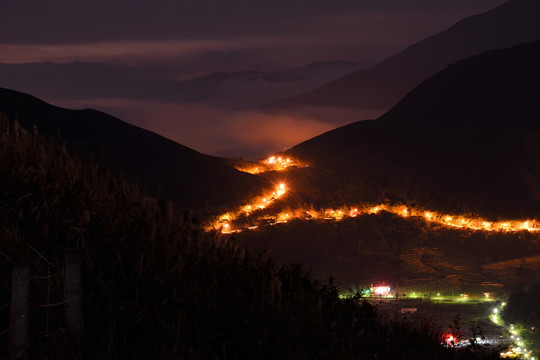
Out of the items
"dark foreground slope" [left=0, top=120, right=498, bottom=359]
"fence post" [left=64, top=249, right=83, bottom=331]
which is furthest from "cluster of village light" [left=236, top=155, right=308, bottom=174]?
"fence post" [left=64, top=249, right=83, bottom=331]

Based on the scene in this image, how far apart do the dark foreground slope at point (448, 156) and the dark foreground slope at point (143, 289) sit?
1842 inches

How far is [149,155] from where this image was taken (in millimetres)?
56531

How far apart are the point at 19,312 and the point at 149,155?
50645mm

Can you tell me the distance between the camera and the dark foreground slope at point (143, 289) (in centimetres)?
742

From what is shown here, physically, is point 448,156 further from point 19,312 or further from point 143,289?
point 19,312

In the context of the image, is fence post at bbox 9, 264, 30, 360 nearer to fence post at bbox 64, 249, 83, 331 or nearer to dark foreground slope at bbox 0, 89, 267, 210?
fence post at bbox 64, 249, 83, 331

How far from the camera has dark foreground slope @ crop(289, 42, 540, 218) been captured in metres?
65.4

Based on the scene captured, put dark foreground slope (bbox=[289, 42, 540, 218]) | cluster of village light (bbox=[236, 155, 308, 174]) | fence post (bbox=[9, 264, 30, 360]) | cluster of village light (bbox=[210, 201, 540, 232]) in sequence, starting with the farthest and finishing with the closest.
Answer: dark foreground slope (bbox=[289, 42, 540, 218]) → cluster of village light (bbox=[236, 155, 308, 174]) → cluster of village light (bbox=[210, 201, 540, 232]) → fence post (bbox=[9, 264, 30, 360])

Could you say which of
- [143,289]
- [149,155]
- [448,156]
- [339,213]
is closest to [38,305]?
[143,289]

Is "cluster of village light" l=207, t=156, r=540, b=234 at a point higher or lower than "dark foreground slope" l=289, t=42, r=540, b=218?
lower

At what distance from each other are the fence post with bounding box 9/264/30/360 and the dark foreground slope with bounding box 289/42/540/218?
162ft

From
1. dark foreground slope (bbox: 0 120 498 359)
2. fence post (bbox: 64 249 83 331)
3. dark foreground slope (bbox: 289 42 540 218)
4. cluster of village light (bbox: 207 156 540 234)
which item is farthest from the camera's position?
dark foreground slope (bbox: 289 42 540 218)

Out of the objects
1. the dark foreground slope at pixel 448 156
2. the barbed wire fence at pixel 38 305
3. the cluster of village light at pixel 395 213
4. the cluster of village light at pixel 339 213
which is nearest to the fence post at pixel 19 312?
the barbed wire fence at pixel 38 305

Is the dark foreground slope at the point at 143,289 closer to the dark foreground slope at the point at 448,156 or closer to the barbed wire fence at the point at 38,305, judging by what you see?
the barbed wire fence at the point at 38,305
